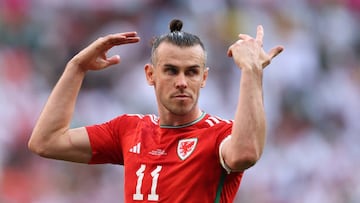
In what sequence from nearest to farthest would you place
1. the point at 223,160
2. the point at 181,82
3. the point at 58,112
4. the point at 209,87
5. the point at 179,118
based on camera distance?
the point at 223,160 < the point at 181,82 < the point at 179,118 < the point at 58,112 < the point at 209,87

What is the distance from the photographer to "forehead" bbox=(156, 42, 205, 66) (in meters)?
4.18

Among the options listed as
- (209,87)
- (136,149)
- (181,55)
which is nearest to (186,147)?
(136,149)

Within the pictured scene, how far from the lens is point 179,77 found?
4.14 metres

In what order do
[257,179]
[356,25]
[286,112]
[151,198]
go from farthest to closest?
[356,25], [286,112], [257,179], [151,198]

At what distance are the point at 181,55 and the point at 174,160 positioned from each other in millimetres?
536

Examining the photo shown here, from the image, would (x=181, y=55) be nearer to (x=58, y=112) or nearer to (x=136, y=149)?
(x=136, y=149)

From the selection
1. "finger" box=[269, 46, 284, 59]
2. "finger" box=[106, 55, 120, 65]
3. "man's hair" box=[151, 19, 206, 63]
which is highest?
"man's hair" box=[151, 19, 206, 63]

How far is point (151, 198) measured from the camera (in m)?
4.15

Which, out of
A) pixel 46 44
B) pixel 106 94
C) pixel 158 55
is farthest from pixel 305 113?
pixel 158 55

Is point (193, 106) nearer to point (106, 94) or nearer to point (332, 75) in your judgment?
point (106, 94)

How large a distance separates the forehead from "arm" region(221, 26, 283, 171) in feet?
1.57

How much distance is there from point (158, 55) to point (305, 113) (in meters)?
5.48

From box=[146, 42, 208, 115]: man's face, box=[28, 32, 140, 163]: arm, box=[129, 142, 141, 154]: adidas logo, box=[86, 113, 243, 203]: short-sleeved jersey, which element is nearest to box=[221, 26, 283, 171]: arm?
box=[86, 113, 243, 203]: short-sleeved jersey

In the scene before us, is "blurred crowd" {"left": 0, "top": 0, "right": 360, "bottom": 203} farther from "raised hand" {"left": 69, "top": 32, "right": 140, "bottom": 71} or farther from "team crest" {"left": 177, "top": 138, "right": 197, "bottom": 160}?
"team crest" {"left": 177, "top": 138, "right": 197, "bottom": 160}
